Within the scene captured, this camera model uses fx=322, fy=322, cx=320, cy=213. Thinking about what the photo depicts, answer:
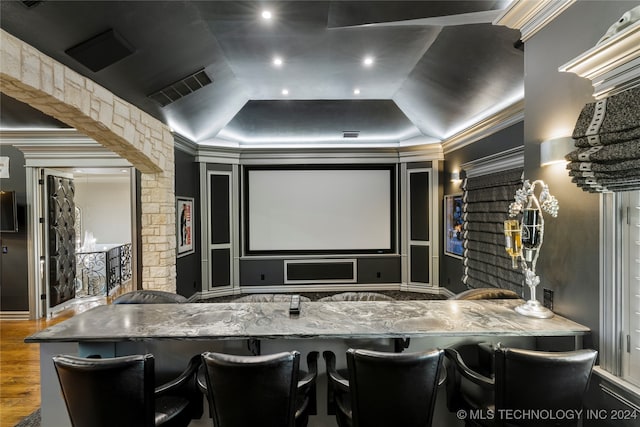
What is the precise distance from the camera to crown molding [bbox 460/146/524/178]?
12.3ft

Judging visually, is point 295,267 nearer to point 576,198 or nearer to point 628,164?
point 576,198

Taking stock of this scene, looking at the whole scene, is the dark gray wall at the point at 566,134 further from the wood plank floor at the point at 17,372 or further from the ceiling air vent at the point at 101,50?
the wood plank floor at the point at 17,372

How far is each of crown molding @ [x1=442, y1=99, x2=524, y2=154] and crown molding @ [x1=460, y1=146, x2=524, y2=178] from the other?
1.19 feet

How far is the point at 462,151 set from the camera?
5324mm

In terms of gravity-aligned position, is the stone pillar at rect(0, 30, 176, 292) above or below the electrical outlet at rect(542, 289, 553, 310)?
above

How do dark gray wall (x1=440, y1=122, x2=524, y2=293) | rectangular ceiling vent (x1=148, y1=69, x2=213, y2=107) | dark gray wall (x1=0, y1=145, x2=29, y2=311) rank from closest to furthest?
rectangular ceiling vent (x1=148, y1=69, x2=213, y2=107) → dark gray wall (x1=440, y1=122, x2=524, y2=293) → dark gray wall (x1=0, y1=145, x2=29, y2=311)

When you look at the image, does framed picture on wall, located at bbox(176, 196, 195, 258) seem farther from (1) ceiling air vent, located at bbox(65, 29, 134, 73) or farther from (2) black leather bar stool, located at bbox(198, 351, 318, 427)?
(2) black leather bar stool, located at bbox(198, 351, 318, 427)

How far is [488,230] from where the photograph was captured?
4.38 m

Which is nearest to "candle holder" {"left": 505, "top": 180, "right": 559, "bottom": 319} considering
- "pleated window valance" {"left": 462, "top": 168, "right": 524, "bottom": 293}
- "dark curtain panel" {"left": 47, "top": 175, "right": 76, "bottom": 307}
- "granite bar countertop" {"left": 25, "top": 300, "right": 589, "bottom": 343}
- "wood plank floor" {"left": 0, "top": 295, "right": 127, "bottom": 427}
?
"granite bar countertop" {"left": 25, "top": 300, "right": 589, "bottom": 343}

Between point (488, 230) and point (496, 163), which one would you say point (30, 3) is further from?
point (488, 230)

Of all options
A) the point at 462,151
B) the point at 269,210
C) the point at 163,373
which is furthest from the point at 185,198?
the point at 462,151

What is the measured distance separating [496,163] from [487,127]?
595 mm

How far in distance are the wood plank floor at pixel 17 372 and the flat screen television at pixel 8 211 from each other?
4.60 feet

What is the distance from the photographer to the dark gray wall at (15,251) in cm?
480
